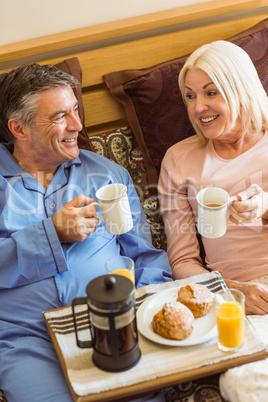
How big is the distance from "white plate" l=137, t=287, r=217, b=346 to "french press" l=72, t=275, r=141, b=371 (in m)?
0.09

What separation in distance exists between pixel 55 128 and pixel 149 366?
999 mm

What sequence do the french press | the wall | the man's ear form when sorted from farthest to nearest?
the wall < the man's ear < the french press

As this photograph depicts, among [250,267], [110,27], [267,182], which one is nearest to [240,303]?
[250,267]

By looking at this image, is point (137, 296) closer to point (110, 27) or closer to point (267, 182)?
point (267, 182)

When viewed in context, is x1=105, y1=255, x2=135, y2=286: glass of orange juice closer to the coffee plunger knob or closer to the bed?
the coffee plunger knob

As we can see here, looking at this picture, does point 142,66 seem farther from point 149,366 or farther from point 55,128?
point 149,366

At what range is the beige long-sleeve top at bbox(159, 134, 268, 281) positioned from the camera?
6.02 feet

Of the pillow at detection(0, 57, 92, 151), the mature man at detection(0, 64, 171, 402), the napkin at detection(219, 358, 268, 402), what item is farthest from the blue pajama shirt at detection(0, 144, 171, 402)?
the napkin at detection(219, 358, 268, 402)

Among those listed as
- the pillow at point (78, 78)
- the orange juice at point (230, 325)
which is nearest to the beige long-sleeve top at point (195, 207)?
the pillow at point (78, 78)

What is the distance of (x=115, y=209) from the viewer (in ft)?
4.93

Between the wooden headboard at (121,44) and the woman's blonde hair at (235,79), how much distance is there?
441 mm

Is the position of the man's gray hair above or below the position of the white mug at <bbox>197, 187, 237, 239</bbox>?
above

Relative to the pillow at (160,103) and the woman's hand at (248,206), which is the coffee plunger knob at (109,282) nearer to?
the woman's hand at (248,206)

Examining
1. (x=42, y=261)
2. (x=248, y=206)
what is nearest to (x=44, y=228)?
(x=42, y=261)
